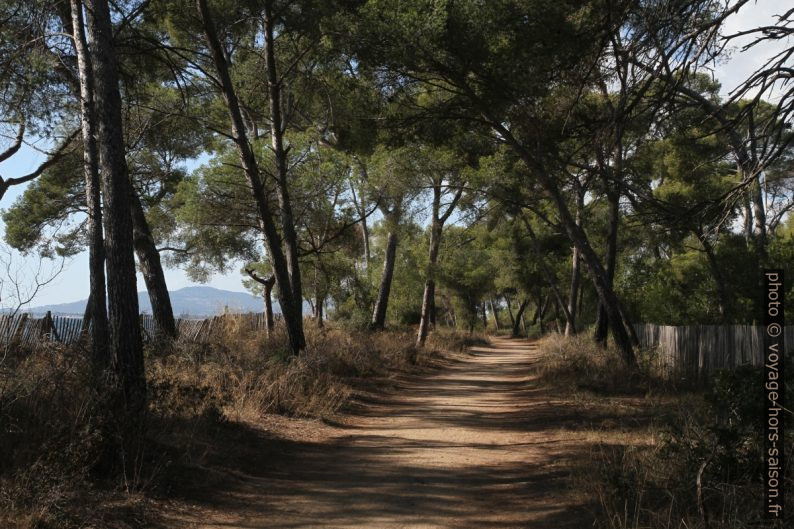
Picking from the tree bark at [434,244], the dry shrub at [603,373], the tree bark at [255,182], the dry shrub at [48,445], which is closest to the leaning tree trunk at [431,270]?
the tree bark at [434,244]

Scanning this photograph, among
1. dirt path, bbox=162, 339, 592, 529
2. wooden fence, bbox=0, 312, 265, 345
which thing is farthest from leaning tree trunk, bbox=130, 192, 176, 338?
dirt path, bbox=162, 339, 592, 529

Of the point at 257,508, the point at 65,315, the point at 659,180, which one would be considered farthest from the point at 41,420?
the point at 659,180

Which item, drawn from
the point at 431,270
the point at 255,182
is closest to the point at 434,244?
the point at 431,270

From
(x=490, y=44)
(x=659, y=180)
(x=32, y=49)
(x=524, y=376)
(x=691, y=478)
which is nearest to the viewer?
(x=691, y=478)

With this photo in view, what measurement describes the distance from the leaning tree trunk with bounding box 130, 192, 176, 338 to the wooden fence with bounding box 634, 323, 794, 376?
11.5 metres

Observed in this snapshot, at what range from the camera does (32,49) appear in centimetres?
980

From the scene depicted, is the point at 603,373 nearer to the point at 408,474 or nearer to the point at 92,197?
the point at 408,474

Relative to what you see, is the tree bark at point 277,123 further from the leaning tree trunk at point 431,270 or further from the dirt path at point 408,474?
the leaning tree trunk at point 431,270

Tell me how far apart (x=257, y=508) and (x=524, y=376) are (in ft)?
47.2

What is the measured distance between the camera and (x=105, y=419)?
239 inches

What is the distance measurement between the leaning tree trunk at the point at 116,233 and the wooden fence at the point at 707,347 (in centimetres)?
1105

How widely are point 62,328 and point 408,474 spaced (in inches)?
414

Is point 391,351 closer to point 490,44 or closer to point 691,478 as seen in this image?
point 490,44

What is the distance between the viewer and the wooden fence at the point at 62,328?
11312mm
